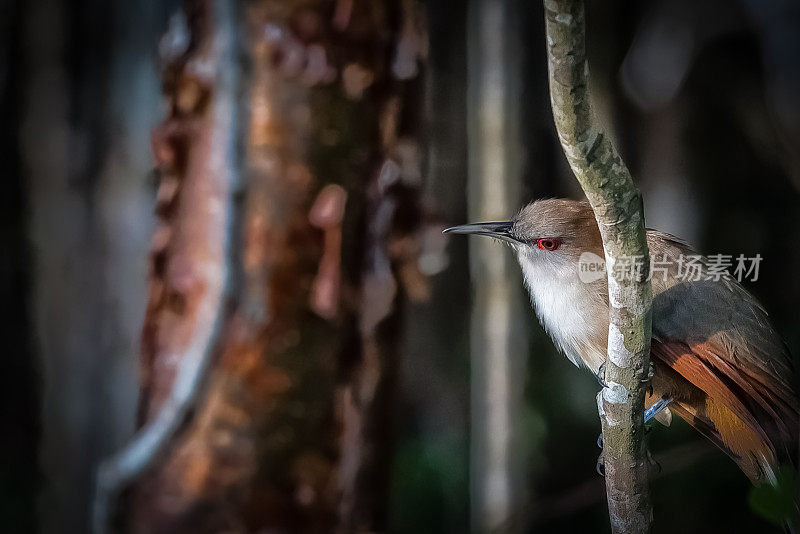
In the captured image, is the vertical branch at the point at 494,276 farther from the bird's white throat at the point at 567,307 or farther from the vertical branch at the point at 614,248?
the vertical branch at the point at 614,248

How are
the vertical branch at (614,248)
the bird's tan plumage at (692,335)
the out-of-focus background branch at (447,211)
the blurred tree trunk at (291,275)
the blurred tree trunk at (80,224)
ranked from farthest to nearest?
the blurred tree trunk at (80,224)
the out-of-focus background branch at (447,211)
the blurred tree trunk at (291,275)
the bird's tan plumage at (692,335)
the vertical branch at (614,248)

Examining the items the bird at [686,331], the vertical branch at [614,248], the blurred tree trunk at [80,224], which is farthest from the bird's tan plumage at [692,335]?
the blurred tree trunk at [80,224]

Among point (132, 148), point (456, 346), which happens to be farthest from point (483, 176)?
point (132, 148)

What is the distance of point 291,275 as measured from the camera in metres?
1.37

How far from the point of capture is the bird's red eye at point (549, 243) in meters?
1.35

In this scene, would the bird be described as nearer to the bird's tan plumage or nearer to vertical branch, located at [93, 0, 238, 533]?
the bird's tan plumage

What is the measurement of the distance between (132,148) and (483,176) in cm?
127

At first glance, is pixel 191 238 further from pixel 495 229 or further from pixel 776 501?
pixel 776 501

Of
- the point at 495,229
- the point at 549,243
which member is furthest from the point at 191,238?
the point at 549,243

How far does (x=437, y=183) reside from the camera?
242 cm

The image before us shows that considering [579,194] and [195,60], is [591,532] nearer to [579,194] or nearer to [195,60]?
[579,194]

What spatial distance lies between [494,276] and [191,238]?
116 centimetres

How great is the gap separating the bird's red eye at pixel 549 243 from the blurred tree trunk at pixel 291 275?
0.95 ft

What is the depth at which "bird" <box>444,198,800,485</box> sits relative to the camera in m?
1.24
